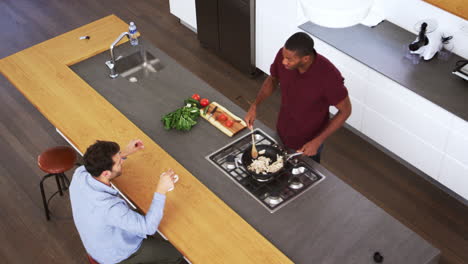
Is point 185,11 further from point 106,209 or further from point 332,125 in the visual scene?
point 106,209

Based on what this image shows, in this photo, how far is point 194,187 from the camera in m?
3.55

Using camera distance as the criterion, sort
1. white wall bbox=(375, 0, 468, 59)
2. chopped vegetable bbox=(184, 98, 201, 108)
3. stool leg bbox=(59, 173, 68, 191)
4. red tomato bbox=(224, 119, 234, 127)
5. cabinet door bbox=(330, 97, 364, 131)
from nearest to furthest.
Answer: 1. red tomato bbox=(224, 119, 234, 127)
2. chopped vegetable bbox=(184, 98, 201, 108)
3. white wall bbox=(375, 0, 468, 59)
4. stool leg bbox=(59, 173, 68, 191)
5. cabinet door bbox=(330, 97, 364, 131)

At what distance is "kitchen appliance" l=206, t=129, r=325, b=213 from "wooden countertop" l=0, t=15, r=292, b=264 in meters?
0.21

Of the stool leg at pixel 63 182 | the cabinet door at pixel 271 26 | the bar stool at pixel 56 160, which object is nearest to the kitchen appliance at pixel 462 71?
the cabinet door at pixel 271 26

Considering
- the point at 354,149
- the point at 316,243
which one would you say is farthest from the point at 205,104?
the point at 354,149

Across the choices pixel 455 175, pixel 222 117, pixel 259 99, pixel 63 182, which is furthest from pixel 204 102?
pixel 455 175

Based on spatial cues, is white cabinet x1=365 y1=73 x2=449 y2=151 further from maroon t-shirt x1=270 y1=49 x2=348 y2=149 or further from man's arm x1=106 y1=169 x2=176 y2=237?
man's arm x1=106 y1=169 x2=176 y2=237

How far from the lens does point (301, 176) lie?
3604mm

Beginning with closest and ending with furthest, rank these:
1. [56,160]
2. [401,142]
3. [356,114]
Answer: [56,160]
[401,142]
[356,114]

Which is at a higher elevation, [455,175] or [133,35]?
[133,35]

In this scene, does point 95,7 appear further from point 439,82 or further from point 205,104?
point 439,82

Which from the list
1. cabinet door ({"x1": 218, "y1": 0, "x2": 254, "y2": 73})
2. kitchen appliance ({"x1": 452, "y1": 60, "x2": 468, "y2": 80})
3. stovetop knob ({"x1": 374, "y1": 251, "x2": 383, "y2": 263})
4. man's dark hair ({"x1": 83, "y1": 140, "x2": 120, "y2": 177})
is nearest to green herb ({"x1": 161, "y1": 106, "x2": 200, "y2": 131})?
man's dark hair ({"x1": 83, "y1": 140, "x2": 120, "y2": 177})

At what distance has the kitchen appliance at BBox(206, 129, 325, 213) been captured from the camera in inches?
137

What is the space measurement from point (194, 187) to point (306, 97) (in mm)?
921
